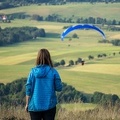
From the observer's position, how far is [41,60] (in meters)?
4.14

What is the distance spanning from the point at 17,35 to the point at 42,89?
45774mm

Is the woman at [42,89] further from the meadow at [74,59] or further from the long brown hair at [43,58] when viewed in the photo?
the meadow at [74,59]

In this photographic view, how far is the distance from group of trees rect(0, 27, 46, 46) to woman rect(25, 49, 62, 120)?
43.1m

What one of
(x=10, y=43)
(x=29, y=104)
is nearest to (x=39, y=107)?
(x=29, y=104)

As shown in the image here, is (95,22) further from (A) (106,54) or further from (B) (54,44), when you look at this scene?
(A) (106,54)

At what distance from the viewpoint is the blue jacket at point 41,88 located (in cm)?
Answer: 410

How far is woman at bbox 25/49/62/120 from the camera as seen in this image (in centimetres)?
409

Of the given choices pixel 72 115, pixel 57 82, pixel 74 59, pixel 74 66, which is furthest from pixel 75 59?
pixel 57 82

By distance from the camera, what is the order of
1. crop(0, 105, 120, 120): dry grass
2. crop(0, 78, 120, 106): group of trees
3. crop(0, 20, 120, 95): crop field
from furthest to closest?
1. crop(0, 20, 120, 95): crop field
2. crop(0, 78, 120, 106): group of trees
3. crop(0, 105, 120, 120): dry grass

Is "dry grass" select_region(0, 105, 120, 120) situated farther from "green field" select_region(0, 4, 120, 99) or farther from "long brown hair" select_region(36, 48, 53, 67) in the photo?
"green field" select_region(0, 4, 120, 99)

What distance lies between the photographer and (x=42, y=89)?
4.11 metres

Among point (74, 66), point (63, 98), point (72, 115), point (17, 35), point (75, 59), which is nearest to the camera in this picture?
point (72, 115)

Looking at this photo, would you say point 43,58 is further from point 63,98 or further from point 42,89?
point 63,98

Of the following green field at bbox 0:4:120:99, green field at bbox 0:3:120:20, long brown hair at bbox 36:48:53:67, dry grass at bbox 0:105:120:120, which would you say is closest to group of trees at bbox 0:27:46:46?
green field at bbox 0:4:120:99
